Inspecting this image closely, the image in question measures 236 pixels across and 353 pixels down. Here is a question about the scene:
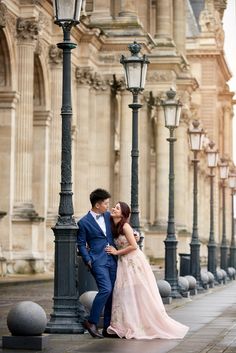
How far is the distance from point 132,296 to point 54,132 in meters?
34.9

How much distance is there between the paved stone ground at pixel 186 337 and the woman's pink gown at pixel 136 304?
27 centimetres

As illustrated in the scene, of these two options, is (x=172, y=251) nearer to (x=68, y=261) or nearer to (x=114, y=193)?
(x=68, y=261)

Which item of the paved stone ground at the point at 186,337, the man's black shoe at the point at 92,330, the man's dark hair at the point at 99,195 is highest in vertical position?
the man's dark hair at the point at 99,195

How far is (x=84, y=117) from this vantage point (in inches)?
2389

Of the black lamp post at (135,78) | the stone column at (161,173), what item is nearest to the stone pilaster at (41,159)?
the stone column at (161,173)

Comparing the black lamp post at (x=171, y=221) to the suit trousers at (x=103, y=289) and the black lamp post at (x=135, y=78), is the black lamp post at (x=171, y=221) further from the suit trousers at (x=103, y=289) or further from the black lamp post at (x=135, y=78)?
the suit trousers at (x=103, y=289)

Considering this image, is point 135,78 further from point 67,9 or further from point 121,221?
point 121,221

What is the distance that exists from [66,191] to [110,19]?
4318 centimetres

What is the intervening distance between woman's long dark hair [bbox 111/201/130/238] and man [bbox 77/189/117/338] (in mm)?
73

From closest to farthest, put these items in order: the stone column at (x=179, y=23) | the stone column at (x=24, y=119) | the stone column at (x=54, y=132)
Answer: the stone column at (x=24, y=119), the stone column at (x=54, y=132), the stone column at (x=179, y=23)

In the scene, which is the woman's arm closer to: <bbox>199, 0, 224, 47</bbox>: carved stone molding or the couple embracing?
the couple embracing

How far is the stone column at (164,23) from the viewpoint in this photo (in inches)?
2889

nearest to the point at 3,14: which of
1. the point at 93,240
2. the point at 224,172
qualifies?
the point at 224,172

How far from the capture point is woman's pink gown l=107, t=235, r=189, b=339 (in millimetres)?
20547
